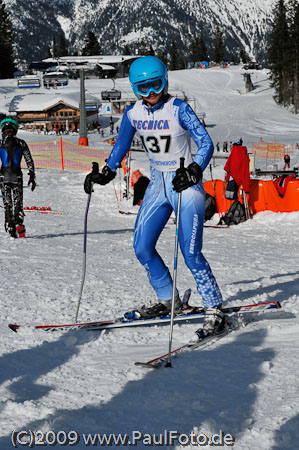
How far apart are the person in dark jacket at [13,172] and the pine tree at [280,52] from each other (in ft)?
222

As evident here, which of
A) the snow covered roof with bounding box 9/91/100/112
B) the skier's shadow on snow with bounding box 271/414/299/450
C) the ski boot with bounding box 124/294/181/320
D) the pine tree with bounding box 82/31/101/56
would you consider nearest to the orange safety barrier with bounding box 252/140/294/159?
the ski boot with bounding box 124/294/181/320

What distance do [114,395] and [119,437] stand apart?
0.49 m

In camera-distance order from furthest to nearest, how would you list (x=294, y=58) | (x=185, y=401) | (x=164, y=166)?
1. (x=294, y=58)
2. (x=164, y=166)
3. (x=185, y=401)

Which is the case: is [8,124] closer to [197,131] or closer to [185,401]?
[197,131]

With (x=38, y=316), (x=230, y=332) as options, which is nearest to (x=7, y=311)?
(x=38, y=316)

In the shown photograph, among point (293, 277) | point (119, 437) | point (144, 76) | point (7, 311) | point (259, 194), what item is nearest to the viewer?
point (119, 437)

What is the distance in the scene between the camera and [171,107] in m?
3.90

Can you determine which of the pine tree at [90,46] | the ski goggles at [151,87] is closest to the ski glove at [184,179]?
the ski goggles at [151,87]

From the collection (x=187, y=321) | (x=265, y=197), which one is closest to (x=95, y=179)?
(x=187, y=321)

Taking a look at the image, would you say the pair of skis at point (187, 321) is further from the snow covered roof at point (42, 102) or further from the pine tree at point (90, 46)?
the pine tree at point (90, 46)

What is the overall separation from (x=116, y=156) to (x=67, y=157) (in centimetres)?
1781

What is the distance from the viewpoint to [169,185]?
4.06 metres

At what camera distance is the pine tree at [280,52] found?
236 ft

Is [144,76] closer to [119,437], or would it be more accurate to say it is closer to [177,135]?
[177,135]
